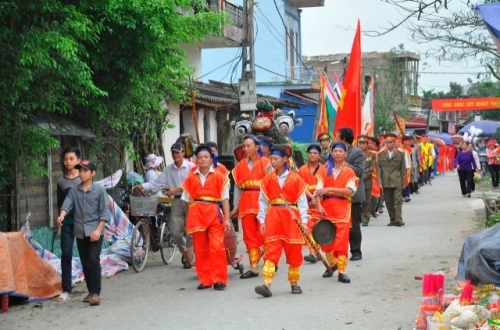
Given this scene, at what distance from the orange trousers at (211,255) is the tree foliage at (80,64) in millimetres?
2217

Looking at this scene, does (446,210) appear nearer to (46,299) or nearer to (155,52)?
(155,52)

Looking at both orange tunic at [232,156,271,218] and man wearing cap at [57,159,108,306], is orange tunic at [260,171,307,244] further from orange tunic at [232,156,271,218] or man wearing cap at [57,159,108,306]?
man wearing cap at [57,159,108,306]

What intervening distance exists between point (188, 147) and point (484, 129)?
41510 mm

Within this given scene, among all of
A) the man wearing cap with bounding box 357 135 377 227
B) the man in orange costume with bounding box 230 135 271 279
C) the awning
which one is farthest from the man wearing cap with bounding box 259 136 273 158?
the man wearing cap with bounding box 357 135 377 227

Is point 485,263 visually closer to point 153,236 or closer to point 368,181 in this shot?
point 153,236

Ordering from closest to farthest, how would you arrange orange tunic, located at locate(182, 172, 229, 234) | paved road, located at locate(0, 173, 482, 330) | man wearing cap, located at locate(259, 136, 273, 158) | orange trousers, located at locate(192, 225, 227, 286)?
paved road, located at locate(0, 173, 482, 330) < orange trousers, located at locate(192, 225, 227, 286) < orange tunic, located at locate(182, 172, 229, 234) < man wearing cap, located at locate(259, 136, 273, 158)

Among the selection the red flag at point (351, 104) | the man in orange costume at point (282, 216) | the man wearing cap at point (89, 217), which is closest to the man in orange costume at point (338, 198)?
the man in orange costume at point (282, 216)

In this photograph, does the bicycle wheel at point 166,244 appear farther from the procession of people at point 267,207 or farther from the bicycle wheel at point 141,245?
the procession of people at point 267,207

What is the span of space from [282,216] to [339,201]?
137 centimetres

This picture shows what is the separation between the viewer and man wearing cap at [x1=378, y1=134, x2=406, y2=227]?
19.9 m

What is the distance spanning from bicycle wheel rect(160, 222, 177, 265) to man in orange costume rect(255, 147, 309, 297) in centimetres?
341

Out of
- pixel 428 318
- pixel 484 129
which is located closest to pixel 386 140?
pixel 428 318

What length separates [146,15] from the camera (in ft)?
40.2

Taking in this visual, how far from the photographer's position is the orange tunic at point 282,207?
434 inches
